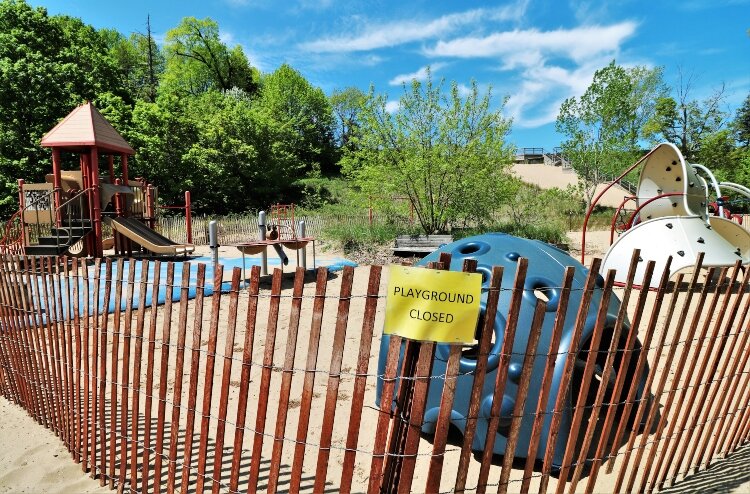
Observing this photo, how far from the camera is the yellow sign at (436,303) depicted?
1796mm

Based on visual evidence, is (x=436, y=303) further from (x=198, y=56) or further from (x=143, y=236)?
(x=198, y=56)

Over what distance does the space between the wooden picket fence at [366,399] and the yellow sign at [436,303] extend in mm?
87

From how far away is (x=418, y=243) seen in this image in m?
14.2

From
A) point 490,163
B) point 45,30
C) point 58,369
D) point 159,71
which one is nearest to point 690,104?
point 490,163

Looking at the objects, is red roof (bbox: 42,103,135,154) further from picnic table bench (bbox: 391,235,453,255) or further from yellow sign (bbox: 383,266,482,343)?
yellow sign (bbox: 383,266,482,343)

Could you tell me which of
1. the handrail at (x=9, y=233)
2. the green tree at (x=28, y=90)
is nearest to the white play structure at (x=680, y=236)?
the handrail at (x=9, y=233)

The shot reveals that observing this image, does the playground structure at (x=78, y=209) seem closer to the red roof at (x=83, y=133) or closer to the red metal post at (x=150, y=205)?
the red roof at (x=83, y=133)

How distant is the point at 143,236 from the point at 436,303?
13.3 m

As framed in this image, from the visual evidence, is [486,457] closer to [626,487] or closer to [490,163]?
[626,487]

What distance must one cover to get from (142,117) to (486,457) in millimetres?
28354

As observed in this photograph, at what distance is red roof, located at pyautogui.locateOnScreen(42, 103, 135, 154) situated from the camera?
1288 cm

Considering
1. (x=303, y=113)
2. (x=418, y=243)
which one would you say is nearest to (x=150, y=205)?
(x=418, y=243)

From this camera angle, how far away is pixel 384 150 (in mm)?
15273

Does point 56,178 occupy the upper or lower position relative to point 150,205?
upper
